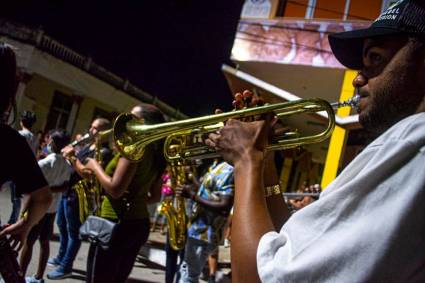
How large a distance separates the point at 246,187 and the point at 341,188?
0.35 meters

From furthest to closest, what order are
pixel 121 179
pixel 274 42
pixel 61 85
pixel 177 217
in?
pixel 61 85, pixel 274 42, pixel 177 217, pixel 121 179

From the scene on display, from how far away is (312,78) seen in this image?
8.80 meters

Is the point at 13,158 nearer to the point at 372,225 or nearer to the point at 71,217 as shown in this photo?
the point at 372,225

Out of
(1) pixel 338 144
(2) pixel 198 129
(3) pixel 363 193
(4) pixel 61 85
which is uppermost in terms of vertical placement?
(4) pixel 61 85

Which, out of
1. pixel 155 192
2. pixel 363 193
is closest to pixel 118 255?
pixel 155 192

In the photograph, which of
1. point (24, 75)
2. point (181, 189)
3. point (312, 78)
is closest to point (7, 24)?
point (24, 75)

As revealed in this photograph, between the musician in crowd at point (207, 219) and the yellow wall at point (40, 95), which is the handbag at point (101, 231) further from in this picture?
the yellow wall at point (40, 95)

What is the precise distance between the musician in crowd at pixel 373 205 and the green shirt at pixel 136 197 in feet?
6.21

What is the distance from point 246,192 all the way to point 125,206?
1.97 meters

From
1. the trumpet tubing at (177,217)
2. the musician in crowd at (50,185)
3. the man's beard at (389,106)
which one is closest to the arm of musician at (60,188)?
the musician in crowd at (50,185)

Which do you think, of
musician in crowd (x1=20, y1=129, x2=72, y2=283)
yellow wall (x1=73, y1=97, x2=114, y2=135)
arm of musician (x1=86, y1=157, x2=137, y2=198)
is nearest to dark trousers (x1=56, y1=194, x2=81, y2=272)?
musician in crowd (x1=20, y1=129, x2=72, y2=283)

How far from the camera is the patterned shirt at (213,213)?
4117 mm

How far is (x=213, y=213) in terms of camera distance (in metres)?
4.18

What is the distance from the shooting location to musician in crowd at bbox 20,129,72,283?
4461 mm
